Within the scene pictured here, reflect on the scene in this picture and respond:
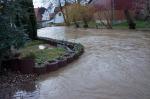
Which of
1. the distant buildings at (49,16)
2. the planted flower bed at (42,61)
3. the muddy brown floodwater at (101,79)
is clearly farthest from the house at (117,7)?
the distant buildings at (49,16)

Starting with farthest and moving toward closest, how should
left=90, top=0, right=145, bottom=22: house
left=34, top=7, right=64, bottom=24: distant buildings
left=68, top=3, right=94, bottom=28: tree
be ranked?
left=34, top=7, right=64, bottom=24: distant buildings → left=68, top=3, right=94, bottom=28: tree → left=90, top=0, right=145, bottom=22: house

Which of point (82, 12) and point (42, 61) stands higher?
point (82, 12)

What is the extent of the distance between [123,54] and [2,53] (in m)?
5.17

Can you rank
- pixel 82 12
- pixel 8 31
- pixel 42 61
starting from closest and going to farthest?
pixel 8 31 < pixel 42 61 < pixel 82 12

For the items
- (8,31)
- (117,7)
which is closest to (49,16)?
(117,7)

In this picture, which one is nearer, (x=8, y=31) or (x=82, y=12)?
(x=8, y=31)


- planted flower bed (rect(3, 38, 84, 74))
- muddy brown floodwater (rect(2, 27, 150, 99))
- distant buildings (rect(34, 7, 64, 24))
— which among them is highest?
distant buildings (rect(34, 7, 64, 24))

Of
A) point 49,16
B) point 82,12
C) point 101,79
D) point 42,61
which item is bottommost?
point 101,79

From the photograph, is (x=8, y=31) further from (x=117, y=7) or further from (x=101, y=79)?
(x=117, y=7)

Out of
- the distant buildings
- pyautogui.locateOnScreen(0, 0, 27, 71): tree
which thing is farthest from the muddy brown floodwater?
the distant buildings

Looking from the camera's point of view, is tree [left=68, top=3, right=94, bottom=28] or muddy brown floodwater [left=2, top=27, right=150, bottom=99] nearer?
muddy brown floodwater [left=2, top=27, right=150, bottom=99]

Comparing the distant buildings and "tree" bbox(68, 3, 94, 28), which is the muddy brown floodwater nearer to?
"tree" bbox(68, 3, 94, 28)

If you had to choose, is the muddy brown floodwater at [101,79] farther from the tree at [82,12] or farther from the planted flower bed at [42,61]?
the tree at [82,12]

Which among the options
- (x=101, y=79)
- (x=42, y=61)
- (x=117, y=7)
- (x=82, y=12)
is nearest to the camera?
(x=101, y=79)
